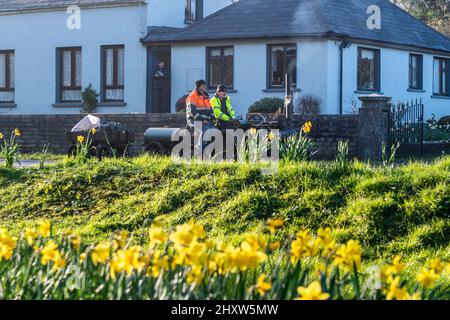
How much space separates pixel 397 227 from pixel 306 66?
72.0ft

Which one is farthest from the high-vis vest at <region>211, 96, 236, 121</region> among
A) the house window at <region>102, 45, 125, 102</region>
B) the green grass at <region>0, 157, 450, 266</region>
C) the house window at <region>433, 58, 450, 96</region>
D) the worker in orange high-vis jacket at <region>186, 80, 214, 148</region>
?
the house window at <region>433, 58, 450, 96</region>

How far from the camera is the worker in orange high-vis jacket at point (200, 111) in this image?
63.3ft

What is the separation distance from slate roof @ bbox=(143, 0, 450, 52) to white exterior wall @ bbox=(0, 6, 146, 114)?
1021 mm

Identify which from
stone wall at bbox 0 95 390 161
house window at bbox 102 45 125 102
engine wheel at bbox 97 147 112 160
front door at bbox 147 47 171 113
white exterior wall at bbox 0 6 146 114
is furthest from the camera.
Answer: house window at bbox 102 45 125 102

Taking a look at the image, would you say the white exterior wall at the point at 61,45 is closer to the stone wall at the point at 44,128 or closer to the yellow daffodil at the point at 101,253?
the stone wall at the point at 44,128

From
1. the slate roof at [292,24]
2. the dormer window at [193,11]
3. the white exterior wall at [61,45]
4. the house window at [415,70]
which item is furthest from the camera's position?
the dormer window at [193,11]

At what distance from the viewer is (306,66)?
33.1m

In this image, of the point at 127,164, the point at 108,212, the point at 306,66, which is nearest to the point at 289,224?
the point at 108,212

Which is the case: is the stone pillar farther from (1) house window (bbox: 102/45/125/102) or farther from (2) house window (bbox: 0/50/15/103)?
(2) house window (bbox: 0/50/15/103)

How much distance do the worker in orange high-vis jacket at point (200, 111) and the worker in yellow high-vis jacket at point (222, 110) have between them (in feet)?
0.58

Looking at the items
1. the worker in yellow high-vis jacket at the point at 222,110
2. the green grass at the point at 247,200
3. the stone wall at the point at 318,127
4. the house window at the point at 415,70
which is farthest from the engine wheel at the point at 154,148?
the house window at the point at 415,70

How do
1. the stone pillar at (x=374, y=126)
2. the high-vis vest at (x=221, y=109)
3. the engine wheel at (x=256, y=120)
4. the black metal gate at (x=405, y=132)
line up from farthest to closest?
the black metal gate at (x=405, y=132), the stone pillar at (x=374, y=126), the engine wheel at (x=256, y=120), the high-vis vest at (x=221, y=109)

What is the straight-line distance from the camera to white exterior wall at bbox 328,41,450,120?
33.2 meters
